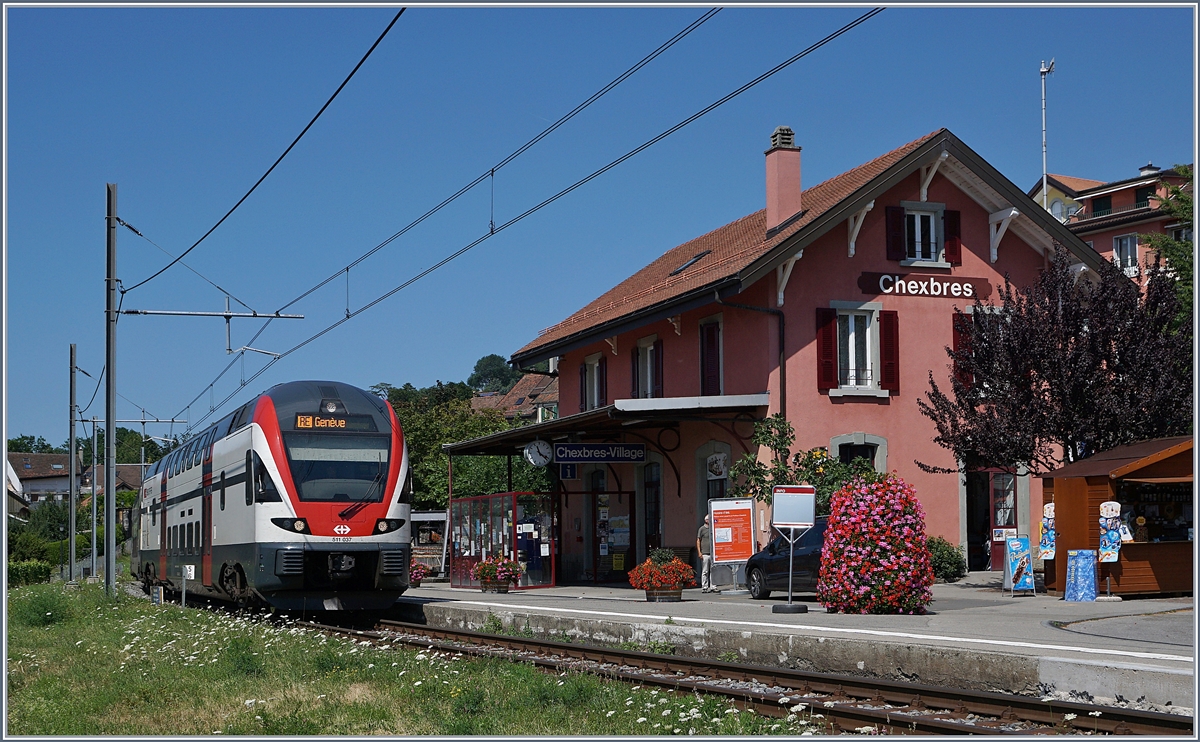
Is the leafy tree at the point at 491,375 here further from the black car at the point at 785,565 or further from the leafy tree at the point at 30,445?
the black car at the point at 785,565

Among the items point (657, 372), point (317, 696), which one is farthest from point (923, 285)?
point (317, 696)

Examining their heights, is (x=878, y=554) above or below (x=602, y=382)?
below

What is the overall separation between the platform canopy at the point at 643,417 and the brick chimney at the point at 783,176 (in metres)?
4.30

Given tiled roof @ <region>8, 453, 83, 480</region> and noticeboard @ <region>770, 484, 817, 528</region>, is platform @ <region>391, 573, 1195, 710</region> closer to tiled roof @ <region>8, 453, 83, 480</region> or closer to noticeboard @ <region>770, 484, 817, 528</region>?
noticeboard @ <region>770, 484, 817, 528</region>

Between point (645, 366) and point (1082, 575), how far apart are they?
13.4 m

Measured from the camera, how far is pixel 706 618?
16.2 meters

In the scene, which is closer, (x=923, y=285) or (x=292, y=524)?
(x=292, y=524)

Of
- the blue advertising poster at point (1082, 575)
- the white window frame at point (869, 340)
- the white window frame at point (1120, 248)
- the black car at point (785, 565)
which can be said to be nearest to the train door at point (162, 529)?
the black car at point (785, 565)

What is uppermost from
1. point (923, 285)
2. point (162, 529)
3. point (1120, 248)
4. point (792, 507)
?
point (1120, 248)

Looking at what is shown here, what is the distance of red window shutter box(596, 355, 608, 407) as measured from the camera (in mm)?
31914

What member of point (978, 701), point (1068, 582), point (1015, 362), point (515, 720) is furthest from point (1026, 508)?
point (515, 720)

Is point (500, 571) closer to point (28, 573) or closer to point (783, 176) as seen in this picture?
point (783, 176)

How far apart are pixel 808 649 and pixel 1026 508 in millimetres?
14587

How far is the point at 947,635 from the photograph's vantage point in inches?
503
